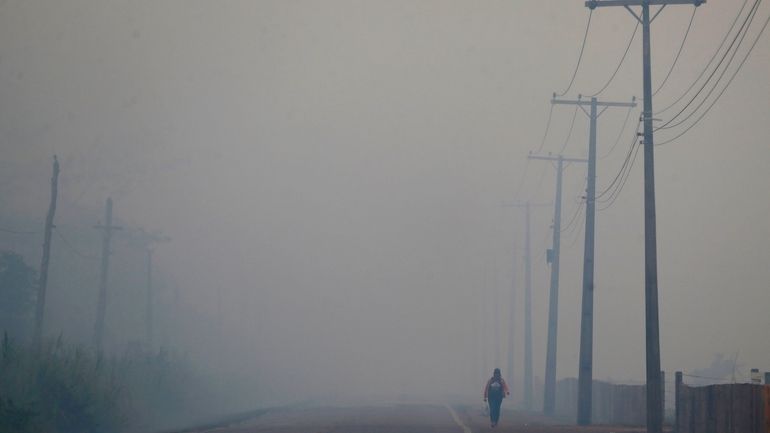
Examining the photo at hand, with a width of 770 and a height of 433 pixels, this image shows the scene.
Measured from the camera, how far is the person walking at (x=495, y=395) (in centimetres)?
4028

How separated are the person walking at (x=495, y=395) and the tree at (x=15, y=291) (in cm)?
4747

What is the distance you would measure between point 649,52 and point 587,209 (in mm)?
11983

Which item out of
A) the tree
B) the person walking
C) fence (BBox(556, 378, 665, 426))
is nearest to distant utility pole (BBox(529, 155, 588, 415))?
fence (BBox(556, 378, 665, 426))

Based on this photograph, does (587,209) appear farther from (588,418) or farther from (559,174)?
(559,174)

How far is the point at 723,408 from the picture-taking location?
2997cm

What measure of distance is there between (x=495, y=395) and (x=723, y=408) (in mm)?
12150

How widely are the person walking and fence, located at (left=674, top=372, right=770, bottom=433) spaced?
275 inches

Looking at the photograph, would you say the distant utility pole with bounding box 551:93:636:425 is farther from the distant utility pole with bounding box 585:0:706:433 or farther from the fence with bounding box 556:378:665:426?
the distant utility pole with bounding box 585:0:706:433

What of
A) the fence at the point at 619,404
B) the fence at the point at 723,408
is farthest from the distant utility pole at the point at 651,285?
the fence at the point at 619,404

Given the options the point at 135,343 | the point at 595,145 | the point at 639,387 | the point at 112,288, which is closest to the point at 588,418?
the point at 639,387

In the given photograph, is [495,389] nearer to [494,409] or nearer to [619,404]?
[494,409]

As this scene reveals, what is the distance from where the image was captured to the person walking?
132 ft

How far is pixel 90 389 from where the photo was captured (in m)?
41.1

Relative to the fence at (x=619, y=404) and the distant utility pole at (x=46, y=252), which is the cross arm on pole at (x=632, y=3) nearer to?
the fence at (x=619, y=404)
